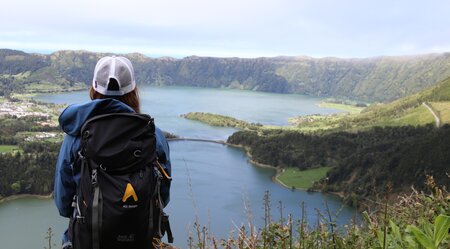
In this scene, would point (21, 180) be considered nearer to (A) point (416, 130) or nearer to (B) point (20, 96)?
(A) point (416, 130)

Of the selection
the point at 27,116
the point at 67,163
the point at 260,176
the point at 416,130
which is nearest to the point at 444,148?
the point at 260,176

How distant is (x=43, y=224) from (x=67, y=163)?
3438 centimetres

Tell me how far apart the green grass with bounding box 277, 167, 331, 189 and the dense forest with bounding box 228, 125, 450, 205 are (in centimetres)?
151

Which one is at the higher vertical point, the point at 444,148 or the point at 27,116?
the point at 444,148

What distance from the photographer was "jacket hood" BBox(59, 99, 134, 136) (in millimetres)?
1981

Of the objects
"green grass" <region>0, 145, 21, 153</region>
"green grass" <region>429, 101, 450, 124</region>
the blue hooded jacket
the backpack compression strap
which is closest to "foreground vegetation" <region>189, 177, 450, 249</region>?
the backpack compression strap

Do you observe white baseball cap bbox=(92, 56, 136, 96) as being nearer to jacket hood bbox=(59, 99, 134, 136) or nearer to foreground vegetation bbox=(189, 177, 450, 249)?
jacket hood bbox=(59, 99, 134, 136)

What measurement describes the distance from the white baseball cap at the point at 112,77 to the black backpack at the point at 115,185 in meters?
0.34

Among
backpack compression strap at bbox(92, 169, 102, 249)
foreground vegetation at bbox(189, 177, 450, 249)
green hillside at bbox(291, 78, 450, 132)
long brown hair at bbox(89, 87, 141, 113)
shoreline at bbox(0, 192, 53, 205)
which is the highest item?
long brown hair at bbox(89, 87, 141, 113)

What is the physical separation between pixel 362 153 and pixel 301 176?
33.8ft

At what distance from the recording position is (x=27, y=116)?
88.2 meters

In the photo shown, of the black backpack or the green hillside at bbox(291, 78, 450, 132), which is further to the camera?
the green hillside at bbox(291, 78, 450, 132)

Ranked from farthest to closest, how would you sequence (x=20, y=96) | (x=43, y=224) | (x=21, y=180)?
(x=20, y=96) < (x=21, y=180) < (x=43, y=224)

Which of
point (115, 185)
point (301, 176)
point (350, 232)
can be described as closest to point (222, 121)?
point (301, 176)
